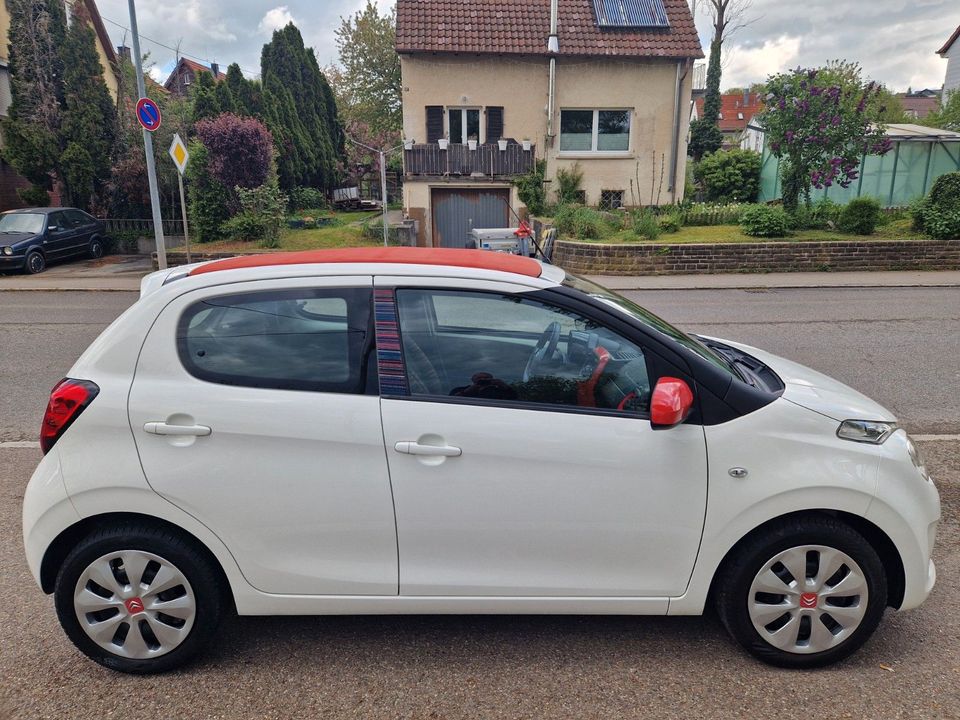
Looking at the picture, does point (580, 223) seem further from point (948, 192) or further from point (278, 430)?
point (278, 430)

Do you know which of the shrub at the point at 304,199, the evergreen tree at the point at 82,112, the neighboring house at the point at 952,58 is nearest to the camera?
the evergreen tree at the point at 82,112

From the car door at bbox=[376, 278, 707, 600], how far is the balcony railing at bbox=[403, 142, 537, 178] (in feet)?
A: 66.5

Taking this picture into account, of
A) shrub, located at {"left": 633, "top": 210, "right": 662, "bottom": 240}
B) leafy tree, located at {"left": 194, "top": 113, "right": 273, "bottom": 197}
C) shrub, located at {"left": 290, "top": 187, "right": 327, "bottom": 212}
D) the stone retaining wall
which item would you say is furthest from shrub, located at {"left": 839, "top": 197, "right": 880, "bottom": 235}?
shrub, located at {"left": 290, "top": 187, "right": 327, "bottom": 212}

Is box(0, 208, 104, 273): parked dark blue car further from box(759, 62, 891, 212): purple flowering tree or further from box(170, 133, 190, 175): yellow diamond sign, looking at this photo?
box(759, 62, 891, 212): purple flowering tree

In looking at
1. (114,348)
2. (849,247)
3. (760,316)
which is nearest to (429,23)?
(849,247)

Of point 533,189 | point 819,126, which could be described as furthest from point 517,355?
point 533,189

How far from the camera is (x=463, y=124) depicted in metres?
23.1

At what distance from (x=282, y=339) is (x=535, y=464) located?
1143 mm

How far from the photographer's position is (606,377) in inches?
114

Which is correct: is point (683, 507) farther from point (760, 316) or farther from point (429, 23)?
point (429, 23)

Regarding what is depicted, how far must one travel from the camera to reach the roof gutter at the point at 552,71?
873 inches

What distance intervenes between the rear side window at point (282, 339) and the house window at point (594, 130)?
21.7 metres

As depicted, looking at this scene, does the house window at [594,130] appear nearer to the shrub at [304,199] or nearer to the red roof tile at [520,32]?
the red roof tile at [520,32]

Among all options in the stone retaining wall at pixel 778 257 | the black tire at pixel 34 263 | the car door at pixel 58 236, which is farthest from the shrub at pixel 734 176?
the black tire at pixel 34 263
